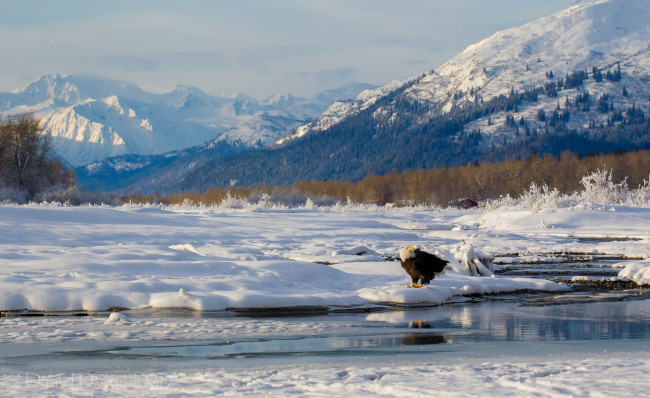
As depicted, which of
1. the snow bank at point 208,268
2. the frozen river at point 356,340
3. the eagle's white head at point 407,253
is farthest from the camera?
the eagle's white head at point 407,253

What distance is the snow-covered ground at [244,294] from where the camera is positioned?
7.55 m

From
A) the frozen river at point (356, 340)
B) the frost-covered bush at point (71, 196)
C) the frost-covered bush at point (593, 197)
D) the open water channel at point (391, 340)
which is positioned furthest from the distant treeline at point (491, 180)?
the frozen river at point (356, 340)

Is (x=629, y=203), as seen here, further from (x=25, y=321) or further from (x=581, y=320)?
(x=25, y=321)

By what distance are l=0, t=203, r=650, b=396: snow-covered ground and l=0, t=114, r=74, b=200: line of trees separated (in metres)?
27.1

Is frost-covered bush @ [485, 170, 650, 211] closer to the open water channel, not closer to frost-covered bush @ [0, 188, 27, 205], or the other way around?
frost-covered bush @ [0, 188, 27, 205]

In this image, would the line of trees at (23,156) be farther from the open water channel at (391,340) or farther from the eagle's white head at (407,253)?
the open water channel at (391,340)

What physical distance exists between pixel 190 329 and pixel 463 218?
172 ft

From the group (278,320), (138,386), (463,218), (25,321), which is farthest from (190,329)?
(463,218)

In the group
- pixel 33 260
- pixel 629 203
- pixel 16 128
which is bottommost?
pixel 33 260

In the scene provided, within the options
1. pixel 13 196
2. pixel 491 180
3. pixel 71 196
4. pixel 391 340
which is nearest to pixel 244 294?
pixel 391 340

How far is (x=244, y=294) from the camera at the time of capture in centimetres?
1447

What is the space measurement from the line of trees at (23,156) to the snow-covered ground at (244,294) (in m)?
27.1

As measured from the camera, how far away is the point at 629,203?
59.4m

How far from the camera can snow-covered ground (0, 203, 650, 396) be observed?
755cm
